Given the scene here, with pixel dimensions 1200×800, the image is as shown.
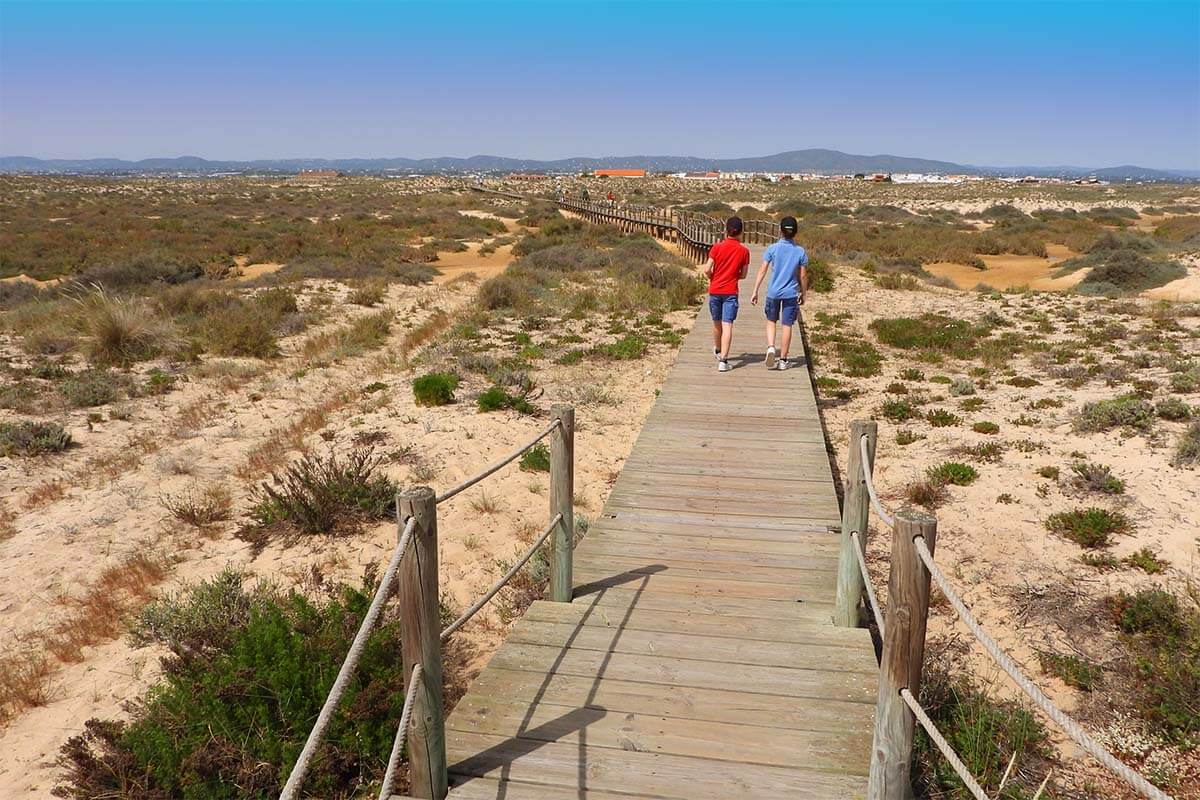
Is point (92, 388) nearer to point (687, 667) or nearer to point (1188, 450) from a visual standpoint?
point (687, 667)

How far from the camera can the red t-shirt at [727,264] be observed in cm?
862

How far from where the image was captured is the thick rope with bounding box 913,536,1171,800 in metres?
1.59

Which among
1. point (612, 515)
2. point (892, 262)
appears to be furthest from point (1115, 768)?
point (892, 262)

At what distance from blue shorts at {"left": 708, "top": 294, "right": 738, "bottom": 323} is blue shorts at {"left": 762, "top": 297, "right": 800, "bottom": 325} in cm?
40

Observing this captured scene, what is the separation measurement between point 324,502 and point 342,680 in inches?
180

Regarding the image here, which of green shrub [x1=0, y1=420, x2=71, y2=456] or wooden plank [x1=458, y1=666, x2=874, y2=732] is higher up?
wooden plank [x1=458, y1=666, x2=874, y2=732]

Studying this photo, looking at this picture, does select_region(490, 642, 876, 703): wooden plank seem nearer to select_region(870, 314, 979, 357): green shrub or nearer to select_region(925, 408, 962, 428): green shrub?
select_region(925, 408, 962, 428): green shrub

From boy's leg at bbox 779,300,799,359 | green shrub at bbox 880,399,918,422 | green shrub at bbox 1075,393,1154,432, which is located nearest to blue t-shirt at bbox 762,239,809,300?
boy's leg at bbox 779,300,799,359

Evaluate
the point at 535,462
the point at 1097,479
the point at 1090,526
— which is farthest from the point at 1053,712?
the point at 535,462

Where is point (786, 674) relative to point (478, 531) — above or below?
above

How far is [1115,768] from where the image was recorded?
64.8 inches

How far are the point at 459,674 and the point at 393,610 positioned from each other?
2.26 feet

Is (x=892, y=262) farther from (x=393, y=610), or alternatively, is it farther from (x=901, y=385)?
(x=393, y=610)

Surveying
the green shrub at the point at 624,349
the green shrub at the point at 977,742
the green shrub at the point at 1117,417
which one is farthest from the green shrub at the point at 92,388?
the green shrub at the point at 1117,417
